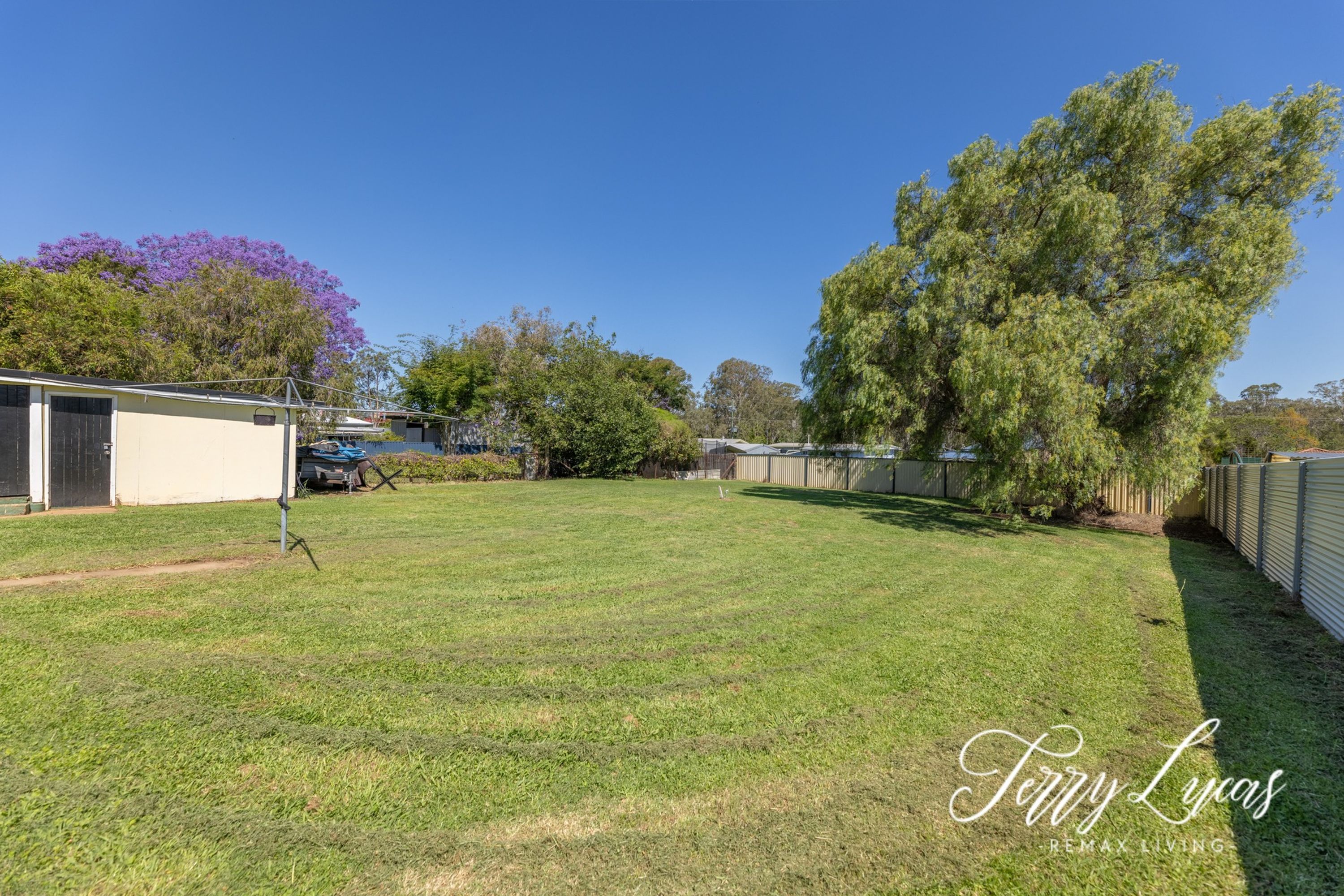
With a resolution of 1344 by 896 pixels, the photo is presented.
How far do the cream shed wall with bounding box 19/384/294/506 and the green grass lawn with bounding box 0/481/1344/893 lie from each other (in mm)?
5137

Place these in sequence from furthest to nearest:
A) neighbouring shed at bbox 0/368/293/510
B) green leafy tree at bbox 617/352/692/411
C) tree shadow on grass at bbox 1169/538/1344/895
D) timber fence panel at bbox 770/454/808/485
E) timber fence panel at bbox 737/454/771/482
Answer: green leafy tree at bbox 617/352/692/411, timber fence panel at bbox 737/454/771/482, timber fence panel at bbox 770/454/808/485, neighbouring shed at bbox 0/368/293/510, tree shadow on grass at bbox 1169/538/1344/895

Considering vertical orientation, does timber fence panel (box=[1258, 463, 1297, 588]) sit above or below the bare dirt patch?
above

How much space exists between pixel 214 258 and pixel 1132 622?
24610 mm

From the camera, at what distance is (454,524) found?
919 centimetres

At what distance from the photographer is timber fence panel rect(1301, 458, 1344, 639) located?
437 cm

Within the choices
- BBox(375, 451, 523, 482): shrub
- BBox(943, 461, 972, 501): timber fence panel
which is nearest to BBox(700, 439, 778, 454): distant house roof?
BBox(943, 461, 972, 501): timber fence panel

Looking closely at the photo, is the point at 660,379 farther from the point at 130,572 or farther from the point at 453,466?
the point at 130,572

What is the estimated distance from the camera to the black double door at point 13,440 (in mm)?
8562

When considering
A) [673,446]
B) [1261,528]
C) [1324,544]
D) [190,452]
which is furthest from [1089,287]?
[190,452]

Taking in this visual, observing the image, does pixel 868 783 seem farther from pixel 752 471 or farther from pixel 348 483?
pixel 752 471

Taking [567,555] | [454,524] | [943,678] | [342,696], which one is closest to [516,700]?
[342,696]

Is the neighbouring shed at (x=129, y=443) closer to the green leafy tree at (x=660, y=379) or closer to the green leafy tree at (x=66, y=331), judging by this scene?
the green leafy tree at (x=66, y=331)

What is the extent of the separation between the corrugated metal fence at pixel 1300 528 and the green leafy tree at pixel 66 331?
21.5 m

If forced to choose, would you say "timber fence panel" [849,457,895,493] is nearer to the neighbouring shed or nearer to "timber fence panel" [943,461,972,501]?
"timber fence panel" [943,461,972,501]
